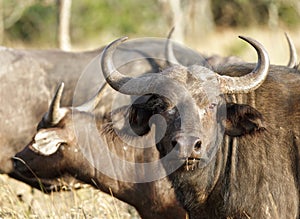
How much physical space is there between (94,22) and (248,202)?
93.5 feet

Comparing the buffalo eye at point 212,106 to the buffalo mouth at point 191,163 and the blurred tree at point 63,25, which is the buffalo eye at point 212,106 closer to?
the buffalo mouth at point 191,163

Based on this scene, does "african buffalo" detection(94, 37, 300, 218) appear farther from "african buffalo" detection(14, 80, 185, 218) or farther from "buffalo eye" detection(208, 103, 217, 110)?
"african buffalo" detection(14, 80, 185, 218)

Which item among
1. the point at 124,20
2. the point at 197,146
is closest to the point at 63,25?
the point at 197,146

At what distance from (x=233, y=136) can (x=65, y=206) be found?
2.22 metres

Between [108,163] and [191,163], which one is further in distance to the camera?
[108,163]

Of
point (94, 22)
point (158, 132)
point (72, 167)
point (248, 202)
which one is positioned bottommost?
point (94, 22)

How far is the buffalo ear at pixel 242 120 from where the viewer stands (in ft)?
17.5

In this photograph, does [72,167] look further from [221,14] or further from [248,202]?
[221,14]

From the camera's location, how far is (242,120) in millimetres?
5398

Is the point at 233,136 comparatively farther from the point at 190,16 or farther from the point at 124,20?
the point at 124,20

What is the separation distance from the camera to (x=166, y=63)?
910 cm

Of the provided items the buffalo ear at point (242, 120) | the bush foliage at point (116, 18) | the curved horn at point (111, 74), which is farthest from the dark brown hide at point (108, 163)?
the bush foliage at point (116, 18)

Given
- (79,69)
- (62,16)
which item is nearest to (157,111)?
(79,69)

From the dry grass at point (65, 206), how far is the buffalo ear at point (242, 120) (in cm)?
154
